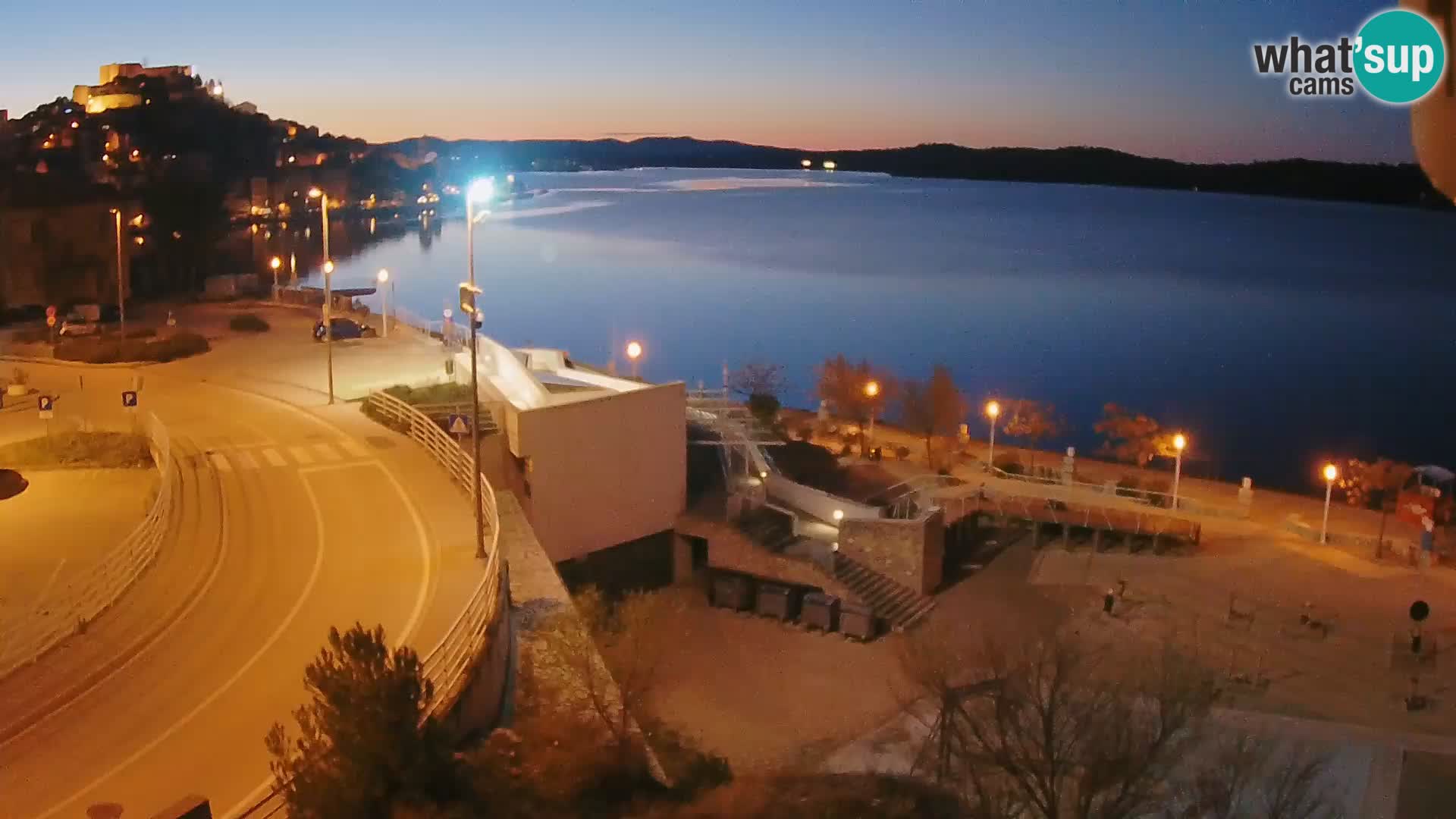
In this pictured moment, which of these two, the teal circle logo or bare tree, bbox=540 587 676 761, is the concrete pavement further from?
the teal circle logo

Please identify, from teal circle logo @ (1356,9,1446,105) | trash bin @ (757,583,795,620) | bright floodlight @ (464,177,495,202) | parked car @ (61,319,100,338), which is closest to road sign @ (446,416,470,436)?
bright floodlight @ (464,177,495,202)

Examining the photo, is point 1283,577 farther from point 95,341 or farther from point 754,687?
point 95,341

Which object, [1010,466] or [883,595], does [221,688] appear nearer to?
[883,595]

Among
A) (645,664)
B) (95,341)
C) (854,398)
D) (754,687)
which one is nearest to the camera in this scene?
(645,664)

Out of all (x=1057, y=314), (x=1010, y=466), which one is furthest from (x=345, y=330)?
(x=1057, y=314)

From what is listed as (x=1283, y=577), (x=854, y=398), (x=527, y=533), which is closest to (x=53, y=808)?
(x=527, y=533)

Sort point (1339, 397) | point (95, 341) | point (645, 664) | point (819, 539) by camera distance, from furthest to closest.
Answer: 1. point (1339, 397)
2. point (95, 341)
3. point (819, 539)
4. point (645, 664)
